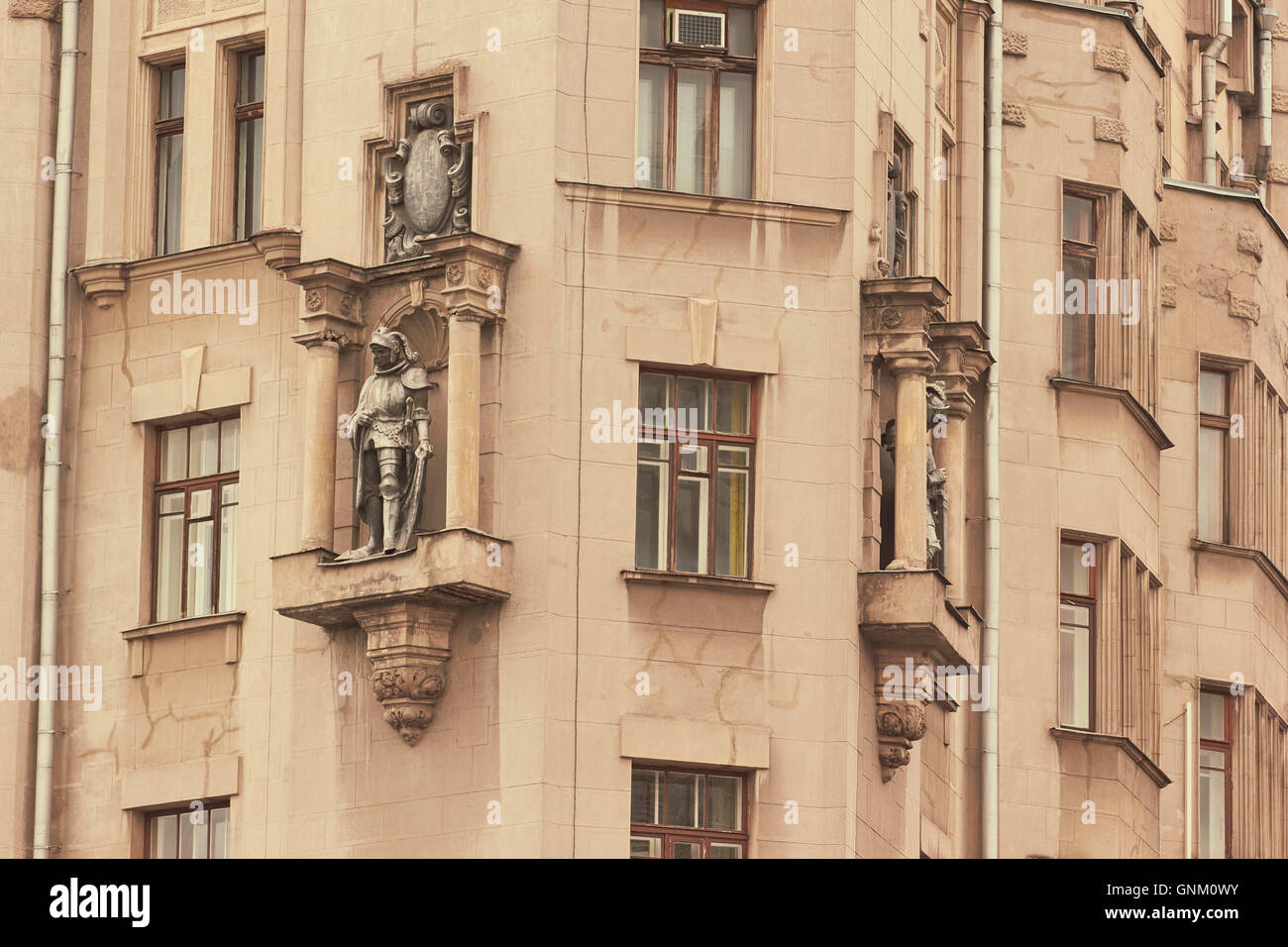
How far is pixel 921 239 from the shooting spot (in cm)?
3931

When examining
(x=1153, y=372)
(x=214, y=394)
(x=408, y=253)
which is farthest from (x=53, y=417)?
(x=1153, y=372)

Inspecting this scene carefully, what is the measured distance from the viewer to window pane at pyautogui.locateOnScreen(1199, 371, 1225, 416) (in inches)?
1810

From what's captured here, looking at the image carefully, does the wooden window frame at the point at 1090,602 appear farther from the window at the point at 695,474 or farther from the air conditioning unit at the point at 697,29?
the air conditioning unit at the point at 697,29

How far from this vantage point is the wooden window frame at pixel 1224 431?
45.8 m

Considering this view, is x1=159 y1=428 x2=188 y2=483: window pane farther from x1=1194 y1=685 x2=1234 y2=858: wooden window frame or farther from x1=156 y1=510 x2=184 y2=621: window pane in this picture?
x1=1194 y1=685 x2=1234 y2=858: wooden window frame

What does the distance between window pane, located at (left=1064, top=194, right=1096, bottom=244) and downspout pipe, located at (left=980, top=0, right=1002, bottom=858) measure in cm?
128

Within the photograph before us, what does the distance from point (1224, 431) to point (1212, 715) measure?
3.38 meters

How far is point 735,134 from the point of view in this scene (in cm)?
3753

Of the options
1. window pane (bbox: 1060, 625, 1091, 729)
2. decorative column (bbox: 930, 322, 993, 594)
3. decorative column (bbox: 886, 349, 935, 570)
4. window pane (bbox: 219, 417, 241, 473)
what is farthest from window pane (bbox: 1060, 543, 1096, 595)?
window pane (bbox: 219, 417, 241, 473)

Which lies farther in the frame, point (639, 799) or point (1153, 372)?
point (1153, 372)

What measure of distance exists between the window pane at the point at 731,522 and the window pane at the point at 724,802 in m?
1.93

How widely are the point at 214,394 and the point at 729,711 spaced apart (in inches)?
247
